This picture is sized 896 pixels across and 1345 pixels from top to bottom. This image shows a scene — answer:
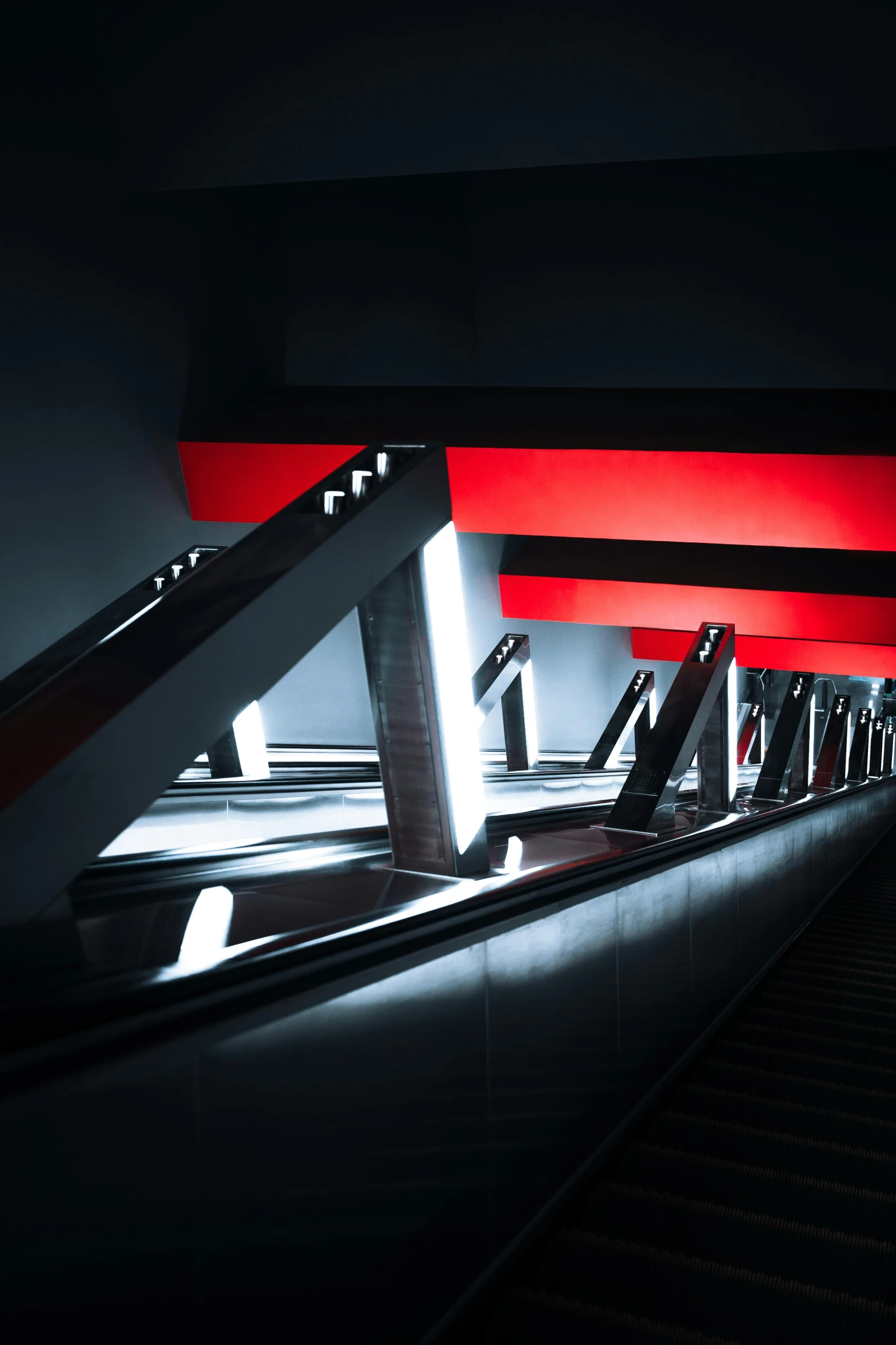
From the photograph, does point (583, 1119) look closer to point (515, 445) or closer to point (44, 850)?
A: point (44, 850)

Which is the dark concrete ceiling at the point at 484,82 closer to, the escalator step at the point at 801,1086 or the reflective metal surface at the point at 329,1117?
the reflective metal surface at the point at 329,1117

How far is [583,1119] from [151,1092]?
1540mm

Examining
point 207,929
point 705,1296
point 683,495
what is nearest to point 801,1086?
point 705,1296

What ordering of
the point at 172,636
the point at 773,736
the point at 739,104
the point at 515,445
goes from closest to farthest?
the point at 172,636 < the point at 739,104 < the point at 515,445 < the point at 773,736

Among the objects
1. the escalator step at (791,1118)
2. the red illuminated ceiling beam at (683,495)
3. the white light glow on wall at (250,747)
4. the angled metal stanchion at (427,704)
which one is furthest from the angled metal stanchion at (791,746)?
the angled metal stanchion at (427,704)

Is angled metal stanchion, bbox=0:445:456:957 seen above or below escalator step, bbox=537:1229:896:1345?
above

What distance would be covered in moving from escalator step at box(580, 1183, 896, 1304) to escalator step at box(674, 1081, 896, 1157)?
60cm

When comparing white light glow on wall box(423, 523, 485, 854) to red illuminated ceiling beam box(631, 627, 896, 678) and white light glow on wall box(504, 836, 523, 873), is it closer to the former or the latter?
white light glow on wall box(504, 836, 523, 873)

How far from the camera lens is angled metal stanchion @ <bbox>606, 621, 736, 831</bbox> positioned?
420cm

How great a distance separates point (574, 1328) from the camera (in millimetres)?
1752

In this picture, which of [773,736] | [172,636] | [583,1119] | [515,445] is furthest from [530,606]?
[172,636]

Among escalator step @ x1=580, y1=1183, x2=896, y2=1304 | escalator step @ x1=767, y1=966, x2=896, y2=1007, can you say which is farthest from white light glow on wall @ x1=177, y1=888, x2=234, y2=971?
escalator step @ x1=767, y1=966, x2=896, y2=1007

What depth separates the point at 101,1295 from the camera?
1.04 metres

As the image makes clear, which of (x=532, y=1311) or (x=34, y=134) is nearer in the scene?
(x=532, y=1311)
